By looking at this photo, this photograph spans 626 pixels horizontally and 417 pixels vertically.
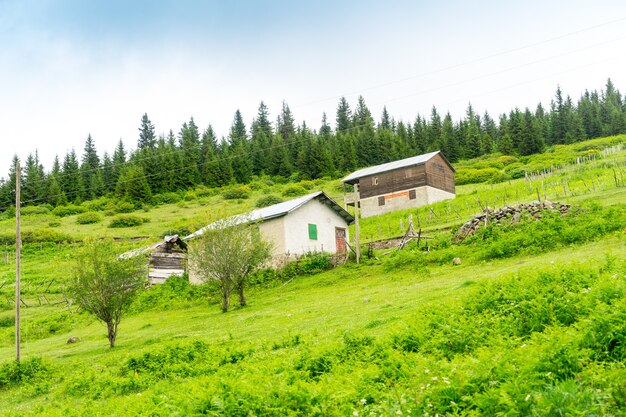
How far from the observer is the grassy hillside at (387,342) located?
8.11 m

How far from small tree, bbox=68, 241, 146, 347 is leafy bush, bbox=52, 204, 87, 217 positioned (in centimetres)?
7703

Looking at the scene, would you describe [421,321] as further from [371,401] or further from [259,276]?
[259,276]

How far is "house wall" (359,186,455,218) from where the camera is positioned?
65812mm

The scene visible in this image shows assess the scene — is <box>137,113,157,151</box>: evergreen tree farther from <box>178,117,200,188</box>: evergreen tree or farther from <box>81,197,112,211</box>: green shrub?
<box>81,197,112,211</box>: green shrub

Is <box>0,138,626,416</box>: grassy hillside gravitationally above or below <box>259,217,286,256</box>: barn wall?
below

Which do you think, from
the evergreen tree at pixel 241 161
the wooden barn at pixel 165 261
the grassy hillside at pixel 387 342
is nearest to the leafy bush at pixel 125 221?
the wooden barn at pixel 165 261

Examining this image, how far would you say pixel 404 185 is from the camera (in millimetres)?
67438

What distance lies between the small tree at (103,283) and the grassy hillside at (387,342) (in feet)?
5.82

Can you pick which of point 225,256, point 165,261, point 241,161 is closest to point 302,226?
point 225,256

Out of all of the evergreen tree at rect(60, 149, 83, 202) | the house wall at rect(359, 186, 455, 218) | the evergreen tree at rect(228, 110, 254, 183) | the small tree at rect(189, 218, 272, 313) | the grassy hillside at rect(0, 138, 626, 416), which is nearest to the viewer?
the grassy hillside at rect(0, 138, 626, 416)

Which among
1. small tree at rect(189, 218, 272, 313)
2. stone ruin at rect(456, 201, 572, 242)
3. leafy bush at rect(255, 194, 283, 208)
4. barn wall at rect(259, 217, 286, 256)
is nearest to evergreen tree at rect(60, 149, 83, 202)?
leafy bush at rect(255, 194, 283, 208)

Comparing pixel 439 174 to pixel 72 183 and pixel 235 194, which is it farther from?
pixel 72 183

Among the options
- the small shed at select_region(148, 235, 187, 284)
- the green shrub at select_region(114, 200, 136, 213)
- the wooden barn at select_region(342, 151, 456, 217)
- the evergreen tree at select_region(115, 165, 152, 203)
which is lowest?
the small shed at select_region(148, 235, 187, 284)

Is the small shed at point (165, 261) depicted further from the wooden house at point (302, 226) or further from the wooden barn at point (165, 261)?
the wooden house at point (302, 226)
